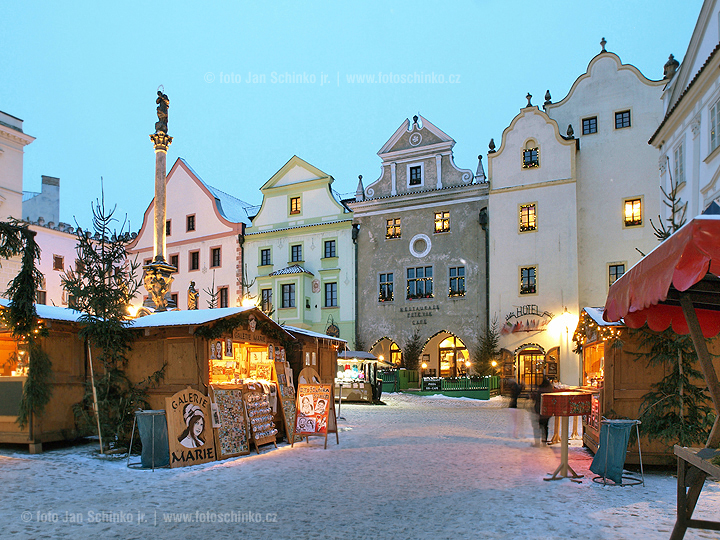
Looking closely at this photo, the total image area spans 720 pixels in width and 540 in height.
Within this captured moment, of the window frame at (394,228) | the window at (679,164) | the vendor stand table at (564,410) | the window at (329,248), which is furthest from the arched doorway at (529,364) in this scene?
the vendor stand table at (564,410)

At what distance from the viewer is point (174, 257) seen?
126 feet

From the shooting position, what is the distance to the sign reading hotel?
28.1 m

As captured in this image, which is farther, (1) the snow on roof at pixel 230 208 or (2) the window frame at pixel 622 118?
(1) the snow on roof at pixel 230 208

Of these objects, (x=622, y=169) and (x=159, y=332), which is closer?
(x=159, y=332)

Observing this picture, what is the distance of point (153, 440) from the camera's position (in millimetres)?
9688

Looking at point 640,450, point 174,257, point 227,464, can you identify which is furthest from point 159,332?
point 174,257

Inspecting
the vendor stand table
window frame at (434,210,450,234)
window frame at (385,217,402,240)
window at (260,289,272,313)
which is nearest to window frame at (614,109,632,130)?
window frame at (434,210,450,234)

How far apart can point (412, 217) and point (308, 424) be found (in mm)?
20983

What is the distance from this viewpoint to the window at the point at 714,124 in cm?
1480

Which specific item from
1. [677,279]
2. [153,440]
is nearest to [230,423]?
[153,440]

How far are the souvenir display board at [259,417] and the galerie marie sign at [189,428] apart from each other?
3.71 ft

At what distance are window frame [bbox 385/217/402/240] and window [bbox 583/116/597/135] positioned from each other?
33.7ft

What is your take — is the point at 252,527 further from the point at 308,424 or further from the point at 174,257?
the point at 174,257

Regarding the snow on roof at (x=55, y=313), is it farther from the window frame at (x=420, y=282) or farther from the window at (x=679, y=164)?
the window frame at (x=420, y=282)
